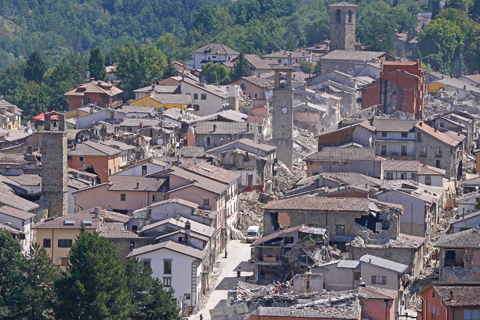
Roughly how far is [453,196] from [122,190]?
70.4 feet

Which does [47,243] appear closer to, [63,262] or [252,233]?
[63,262]

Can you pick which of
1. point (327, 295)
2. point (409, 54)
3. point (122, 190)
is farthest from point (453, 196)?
point (409, 54)

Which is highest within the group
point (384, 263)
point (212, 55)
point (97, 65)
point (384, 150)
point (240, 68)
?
point (212, 55)

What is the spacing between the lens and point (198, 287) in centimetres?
5038

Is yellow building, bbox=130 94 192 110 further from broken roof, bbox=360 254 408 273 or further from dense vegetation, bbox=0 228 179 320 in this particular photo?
broken roof, bbox=360 254 408 273

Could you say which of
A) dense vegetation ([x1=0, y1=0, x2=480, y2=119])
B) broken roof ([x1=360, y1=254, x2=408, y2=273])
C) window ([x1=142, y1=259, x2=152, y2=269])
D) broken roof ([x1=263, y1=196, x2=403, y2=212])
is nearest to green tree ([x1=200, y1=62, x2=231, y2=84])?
dense vegetation ([x1=0, y1=0, x2=480, y2=119])

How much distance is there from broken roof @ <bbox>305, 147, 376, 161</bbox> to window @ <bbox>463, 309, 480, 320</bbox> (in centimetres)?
2530

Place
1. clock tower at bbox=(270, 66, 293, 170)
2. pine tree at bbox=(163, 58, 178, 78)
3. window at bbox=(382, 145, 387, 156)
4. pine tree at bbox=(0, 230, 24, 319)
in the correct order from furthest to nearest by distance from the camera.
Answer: pine tree at bbox=(163, 58, 178, 78), clock tower at bbox=(270, 66, 293, 170), window at bbox=(382, 145, 387, 156), pine tree at bbox=(0, 230, 24, 319)

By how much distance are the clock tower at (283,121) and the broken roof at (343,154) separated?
10.4m

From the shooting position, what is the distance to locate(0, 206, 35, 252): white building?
5428cm

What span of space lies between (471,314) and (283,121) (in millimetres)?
40134

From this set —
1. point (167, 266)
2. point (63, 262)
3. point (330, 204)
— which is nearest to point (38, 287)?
point (167, 266)

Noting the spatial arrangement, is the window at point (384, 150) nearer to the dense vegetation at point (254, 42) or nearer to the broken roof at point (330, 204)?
the broken roof at point (330, 204)

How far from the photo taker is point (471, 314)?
133 feet
